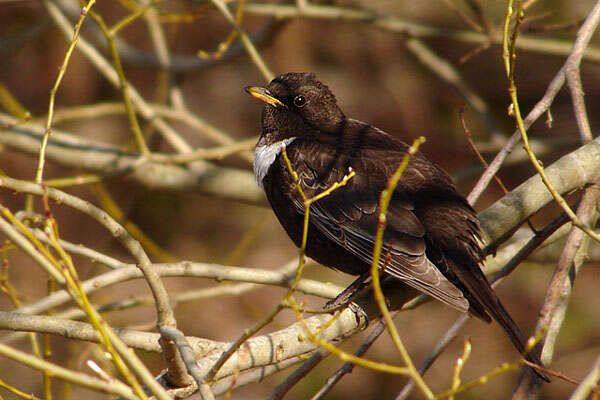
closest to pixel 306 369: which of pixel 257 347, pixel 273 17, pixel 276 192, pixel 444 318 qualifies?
pixel 257 347

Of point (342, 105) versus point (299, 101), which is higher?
point (342, 105)

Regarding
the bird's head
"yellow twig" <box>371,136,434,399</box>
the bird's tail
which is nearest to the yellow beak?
the bird's head

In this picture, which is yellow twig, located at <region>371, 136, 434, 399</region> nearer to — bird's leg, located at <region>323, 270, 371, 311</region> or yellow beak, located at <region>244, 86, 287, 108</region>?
bird's leg, located at <region>323, 270, 371, 311</region>

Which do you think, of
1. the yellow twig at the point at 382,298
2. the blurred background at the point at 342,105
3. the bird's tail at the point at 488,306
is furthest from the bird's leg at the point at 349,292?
the blurred background at the point at 342,105

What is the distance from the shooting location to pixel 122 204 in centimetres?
944

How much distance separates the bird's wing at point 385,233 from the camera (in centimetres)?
395

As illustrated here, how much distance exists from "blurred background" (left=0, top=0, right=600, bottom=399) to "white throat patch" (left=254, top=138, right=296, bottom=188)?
347 cm

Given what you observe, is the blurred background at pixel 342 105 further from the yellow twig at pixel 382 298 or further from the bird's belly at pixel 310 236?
the yellow twig at pixel 382 298

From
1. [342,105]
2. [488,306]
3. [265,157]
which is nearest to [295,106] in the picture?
[265,157]

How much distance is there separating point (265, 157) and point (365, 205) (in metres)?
0.88

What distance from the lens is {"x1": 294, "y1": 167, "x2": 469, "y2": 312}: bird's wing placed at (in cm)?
395

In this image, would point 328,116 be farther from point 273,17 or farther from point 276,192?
point 273,17

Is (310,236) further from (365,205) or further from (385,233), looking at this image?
(385,233)

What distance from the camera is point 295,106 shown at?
5.11m
